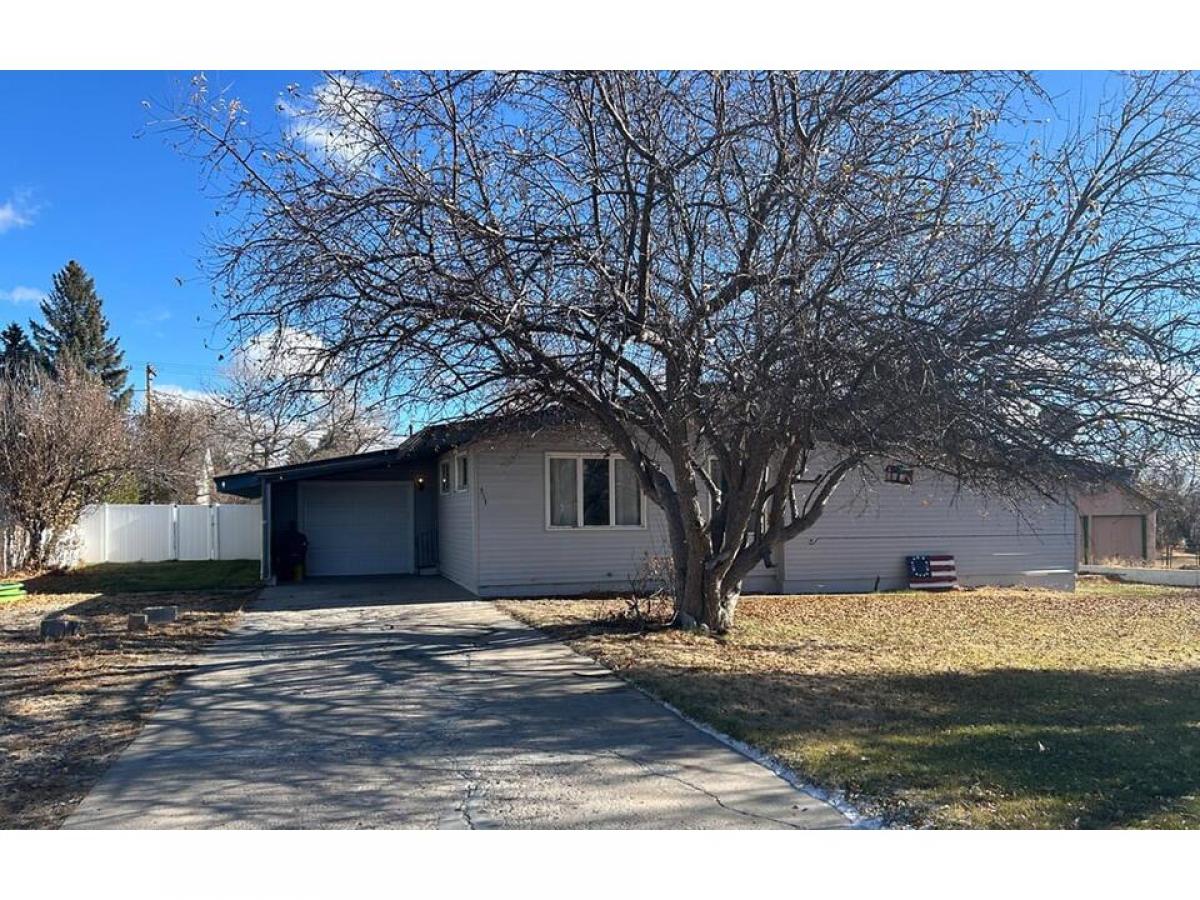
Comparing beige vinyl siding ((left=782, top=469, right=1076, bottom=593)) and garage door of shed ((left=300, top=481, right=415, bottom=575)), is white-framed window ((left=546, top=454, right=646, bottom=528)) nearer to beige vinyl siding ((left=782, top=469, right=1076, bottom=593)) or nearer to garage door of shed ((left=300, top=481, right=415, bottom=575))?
beige vinyl siding ((left=782, top=469, right=1076, bottom=593))

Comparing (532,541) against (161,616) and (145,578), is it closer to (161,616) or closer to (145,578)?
(161,616)

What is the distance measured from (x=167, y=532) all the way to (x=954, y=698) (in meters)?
24.6

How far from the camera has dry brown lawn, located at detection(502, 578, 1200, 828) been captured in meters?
5.21

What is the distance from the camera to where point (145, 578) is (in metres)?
19.5

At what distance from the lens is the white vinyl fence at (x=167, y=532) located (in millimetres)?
25438

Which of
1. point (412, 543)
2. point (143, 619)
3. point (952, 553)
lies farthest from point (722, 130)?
point (412, 543)

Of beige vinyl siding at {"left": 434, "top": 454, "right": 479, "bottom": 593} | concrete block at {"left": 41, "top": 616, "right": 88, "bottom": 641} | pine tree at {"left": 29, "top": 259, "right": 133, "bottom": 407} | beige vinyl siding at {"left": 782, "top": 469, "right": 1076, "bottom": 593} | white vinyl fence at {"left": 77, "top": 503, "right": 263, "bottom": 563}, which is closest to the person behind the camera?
concrete block at {"left": 41, "top": 616, "right": 88, "bottom": 641}

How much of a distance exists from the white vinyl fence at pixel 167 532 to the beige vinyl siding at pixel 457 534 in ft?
31.8

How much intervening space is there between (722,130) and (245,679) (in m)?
7.10

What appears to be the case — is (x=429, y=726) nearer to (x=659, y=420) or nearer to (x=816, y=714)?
(x=816, y=714)

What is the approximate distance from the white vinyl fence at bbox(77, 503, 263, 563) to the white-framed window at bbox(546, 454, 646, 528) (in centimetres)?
1415

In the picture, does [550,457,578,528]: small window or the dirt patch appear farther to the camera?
[550,457,578,528]: small window

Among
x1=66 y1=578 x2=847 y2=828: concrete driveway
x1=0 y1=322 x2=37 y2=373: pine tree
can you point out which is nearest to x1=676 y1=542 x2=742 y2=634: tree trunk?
x1=66 y1=578 x2=847 y2=828: concrete driveway

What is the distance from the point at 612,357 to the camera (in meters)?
9.55
